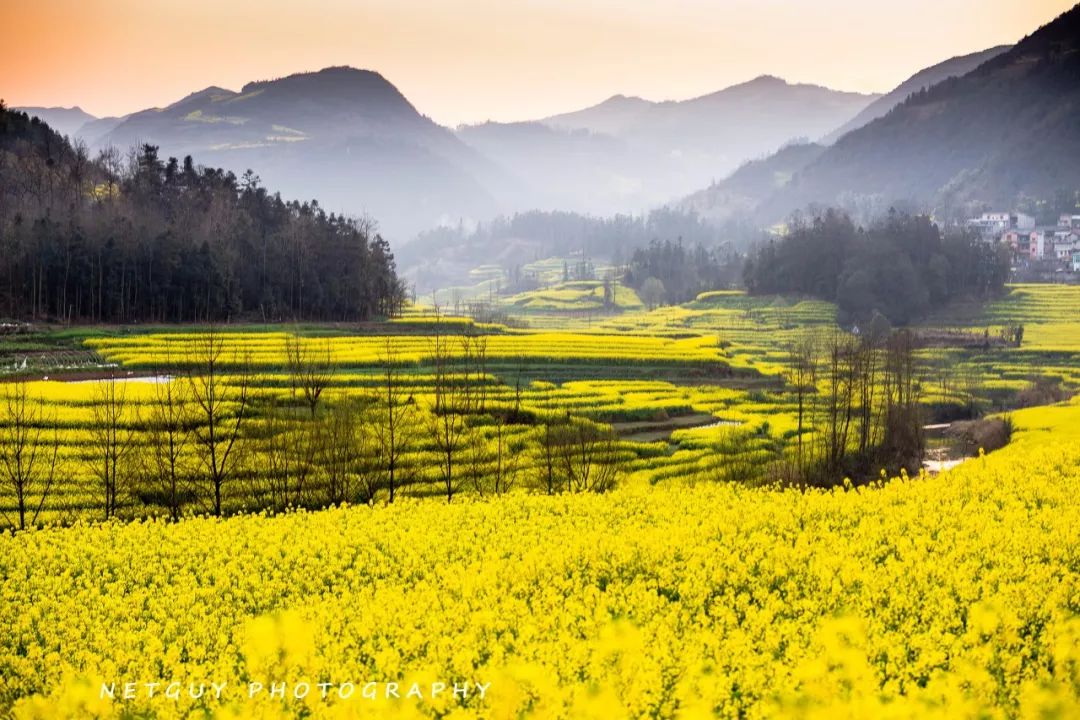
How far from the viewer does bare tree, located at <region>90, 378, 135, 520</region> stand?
30.6 m

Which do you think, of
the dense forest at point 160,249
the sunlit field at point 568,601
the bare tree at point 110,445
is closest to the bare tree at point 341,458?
the sunlit field at point 568,601

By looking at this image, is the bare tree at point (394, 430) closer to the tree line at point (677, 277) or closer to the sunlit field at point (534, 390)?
the sunlit field at point (534, 390)

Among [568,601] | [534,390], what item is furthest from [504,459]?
[568,601]

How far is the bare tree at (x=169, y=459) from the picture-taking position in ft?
103

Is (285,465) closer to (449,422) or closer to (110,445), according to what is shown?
(110,445)

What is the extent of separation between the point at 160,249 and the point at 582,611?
7240cm

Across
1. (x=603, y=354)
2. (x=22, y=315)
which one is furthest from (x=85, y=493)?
(x=603, y=354)

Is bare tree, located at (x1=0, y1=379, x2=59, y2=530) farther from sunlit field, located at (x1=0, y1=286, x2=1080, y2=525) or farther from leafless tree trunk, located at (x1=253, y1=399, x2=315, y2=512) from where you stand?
leafless tree trunk, located at (x1=253, y1=399, x2=315, y2=512)

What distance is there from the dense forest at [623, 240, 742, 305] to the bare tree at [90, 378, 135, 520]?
429ft

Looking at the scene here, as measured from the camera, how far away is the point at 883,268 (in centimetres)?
11775

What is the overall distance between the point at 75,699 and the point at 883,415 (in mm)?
50110

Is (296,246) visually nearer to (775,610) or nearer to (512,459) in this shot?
(512,459)

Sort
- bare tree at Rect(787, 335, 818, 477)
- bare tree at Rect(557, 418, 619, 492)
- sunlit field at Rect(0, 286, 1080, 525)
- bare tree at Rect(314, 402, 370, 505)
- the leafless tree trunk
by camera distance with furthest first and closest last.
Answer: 1. bare tree at Rect(787, 335, 818, 477)
2. sunlit field at Rect(0, 286, 1080, 525)
3. bare tree at Rect(557, 418, 619, 492)
4. bare tree at Rect(314, 402, 370, 505)
5. the leafless tree trunk

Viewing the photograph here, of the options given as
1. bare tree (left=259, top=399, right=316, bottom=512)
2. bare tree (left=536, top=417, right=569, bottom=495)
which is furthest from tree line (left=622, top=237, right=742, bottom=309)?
bare tree (left=259, top=399, right=316, bottom=512)
